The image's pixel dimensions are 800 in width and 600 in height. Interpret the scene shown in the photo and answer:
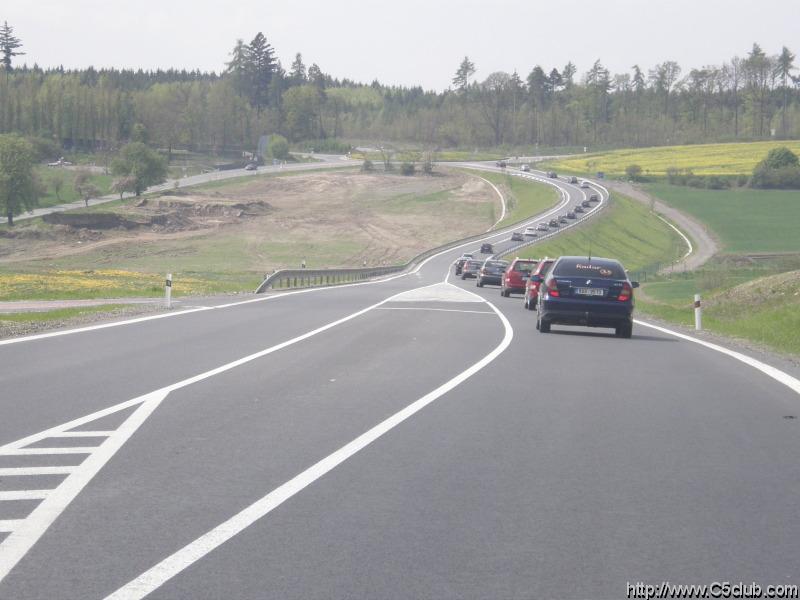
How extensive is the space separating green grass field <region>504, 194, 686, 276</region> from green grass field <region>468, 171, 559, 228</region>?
10.4 metres

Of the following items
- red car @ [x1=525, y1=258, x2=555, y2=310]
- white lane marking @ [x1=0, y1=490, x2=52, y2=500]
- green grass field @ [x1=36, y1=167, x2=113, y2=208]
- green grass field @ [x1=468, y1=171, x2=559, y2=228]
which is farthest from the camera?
green grass field @ [x1=36, y1=167, x2=113, y2=208]

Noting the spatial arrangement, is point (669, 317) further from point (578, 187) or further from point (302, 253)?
point (578, 187)

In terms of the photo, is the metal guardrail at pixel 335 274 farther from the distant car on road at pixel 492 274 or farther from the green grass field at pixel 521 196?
the green grass field at pixel 521 196

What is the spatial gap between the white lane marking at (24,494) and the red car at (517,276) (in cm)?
3247

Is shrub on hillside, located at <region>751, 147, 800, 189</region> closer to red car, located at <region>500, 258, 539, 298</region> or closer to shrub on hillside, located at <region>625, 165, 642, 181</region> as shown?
shrub on hillside, located at <region>625, 165, 642, 181</region>

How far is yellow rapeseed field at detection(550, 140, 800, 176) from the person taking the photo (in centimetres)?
13875

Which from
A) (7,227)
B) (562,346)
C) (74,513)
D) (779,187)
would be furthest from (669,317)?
(779,187)

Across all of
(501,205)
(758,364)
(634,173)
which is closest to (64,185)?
(501,205)

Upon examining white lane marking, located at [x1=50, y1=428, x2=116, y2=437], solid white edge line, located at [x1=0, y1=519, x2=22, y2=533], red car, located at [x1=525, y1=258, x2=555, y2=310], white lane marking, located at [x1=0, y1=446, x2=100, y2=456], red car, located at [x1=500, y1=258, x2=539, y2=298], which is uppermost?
solid white edge line, located at [x1=0, y1=519, x2=22, y2=533]

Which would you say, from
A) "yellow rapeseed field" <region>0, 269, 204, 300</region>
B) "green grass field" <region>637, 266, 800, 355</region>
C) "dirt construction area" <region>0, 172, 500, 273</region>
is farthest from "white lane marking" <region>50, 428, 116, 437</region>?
"dirt construction area" <region>0, 172, 500, 273</region>

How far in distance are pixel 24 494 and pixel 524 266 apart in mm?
33652

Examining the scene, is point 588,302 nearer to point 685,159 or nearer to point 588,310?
point 588,310

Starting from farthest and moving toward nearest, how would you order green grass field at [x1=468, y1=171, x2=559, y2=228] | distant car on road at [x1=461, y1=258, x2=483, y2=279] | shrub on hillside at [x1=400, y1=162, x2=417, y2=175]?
1. shrub on hillside at [x1=400, y1=162, x2=417, y2=175]
2. green grass field at [x1=468, y1=171, x2=559, y2=228]
3. distant car on road at [x1=461, y1=258, x2=483, y2=279]

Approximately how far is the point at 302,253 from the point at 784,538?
88349 mm
